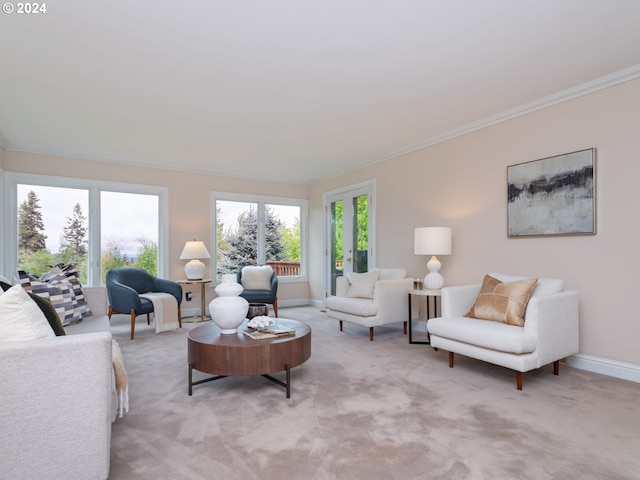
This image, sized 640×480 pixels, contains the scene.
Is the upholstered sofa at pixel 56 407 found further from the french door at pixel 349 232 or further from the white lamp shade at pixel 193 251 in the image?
the french door at pixel 349 232

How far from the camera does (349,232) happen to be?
6039 millimetres

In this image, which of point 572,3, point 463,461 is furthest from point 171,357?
point 572,3

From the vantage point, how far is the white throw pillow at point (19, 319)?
153cm

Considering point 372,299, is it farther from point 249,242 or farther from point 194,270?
point 249,242

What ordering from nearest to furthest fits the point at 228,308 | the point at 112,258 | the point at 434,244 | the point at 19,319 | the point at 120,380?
the point at 19,319, the point at 120,380, the point at 228,308, the point at 434,244, the point at 112,258

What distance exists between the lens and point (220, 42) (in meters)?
2.46

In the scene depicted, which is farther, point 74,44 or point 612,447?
point 74,44

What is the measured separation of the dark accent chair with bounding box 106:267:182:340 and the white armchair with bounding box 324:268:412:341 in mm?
2228

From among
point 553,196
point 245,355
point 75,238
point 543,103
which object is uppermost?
point 543,103

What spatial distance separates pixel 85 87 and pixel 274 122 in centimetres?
173

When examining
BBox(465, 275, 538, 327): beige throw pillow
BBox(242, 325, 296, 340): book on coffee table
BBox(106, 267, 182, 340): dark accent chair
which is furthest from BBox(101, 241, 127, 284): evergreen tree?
BBox(465, 275, 538, 327): beige throw pillow

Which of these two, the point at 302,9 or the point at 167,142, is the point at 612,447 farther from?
the point at 167,142

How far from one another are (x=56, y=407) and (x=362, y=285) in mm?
3535

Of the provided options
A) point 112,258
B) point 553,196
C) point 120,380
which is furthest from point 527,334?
point 112,258
